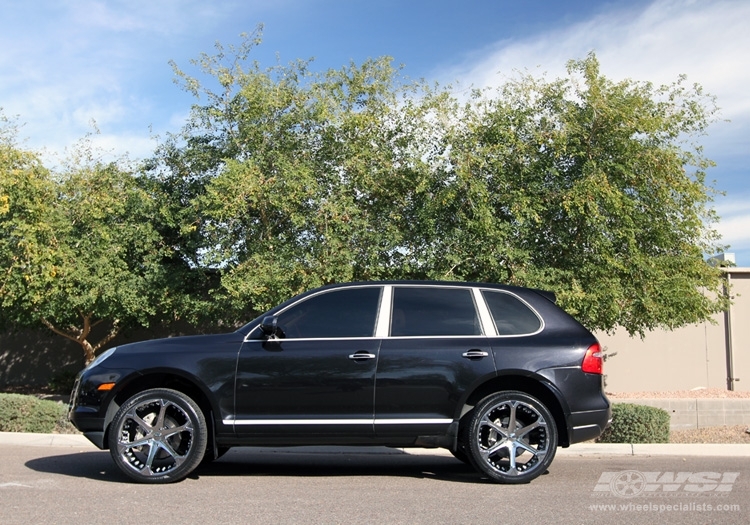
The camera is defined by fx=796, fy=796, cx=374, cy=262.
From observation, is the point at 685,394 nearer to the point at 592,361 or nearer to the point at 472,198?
the point at 472,198

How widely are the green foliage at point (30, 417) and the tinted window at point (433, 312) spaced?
6.21 metres

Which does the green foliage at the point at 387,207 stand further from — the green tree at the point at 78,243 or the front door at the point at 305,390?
the front door at the point at 305,390

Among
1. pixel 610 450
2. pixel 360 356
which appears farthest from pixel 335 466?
pixel 610 450

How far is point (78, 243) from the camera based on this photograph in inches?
580

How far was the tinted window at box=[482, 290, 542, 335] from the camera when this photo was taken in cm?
738

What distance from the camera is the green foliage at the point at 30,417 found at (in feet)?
36.9

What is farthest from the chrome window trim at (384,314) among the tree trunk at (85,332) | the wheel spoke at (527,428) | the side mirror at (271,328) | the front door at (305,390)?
the tree trunk at (85,332)

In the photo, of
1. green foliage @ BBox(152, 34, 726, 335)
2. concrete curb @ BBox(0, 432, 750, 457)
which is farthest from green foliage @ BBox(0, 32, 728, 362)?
concrete curb @ BBox(0, 432, 750, 457)

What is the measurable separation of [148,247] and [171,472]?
8.62 metres

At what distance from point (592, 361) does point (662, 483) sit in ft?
4.29

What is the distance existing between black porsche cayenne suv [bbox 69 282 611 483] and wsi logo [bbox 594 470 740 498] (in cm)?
54

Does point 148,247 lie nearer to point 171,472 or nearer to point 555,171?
point 555,171

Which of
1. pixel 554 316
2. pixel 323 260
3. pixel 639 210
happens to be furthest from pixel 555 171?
pixel 554 316

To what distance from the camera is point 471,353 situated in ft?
23.4
